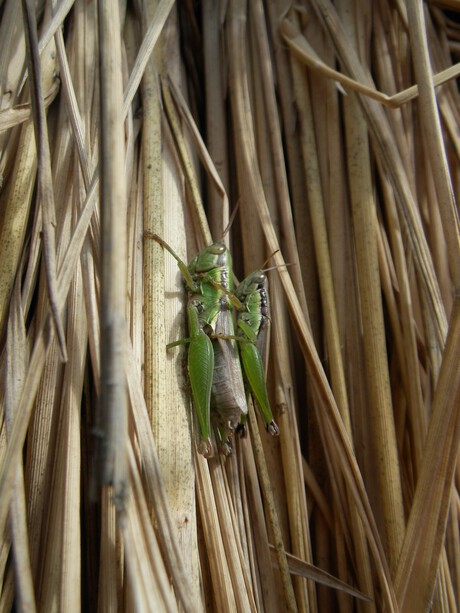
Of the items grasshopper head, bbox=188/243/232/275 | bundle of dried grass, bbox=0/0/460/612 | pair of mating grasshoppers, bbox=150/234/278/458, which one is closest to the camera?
bundle of dried grass, bbox=0/0/460/612

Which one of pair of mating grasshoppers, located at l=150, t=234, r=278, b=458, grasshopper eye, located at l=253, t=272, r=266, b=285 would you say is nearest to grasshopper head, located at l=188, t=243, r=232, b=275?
pair of mating grasshoppers, located at l=150, t=234, r=278, b=458

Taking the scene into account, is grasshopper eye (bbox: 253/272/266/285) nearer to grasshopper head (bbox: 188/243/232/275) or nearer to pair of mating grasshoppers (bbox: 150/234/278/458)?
pair of mating grasshoppers (bbox: 150/234/278/458)

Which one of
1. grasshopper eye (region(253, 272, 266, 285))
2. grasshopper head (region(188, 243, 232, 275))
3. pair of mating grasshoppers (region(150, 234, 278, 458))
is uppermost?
grasshopper head (region(188, 243, 232, 275))

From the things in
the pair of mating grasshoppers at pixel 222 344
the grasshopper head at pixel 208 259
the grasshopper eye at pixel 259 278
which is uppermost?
the grasshopper head at pixel 208 259

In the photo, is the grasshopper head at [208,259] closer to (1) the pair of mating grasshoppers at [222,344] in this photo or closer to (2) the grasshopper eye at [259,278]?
(1) the pair of mating grasshoppers at [222,344]

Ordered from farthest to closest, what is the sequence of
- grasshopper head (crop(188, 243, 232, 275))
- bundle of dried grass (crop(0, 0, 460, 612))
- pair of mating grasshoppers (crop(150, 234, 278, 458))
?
grasshopper head (crop(188, 243, 232, 275)) → pair of mating grasshoppers (crop(150, 234, 278, 458)) → bundle of dried grass (crop(0, 0, 460, 612))

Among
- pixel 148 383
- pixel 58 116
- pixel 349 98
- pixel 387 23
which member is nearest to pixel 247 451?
pixel 148 383

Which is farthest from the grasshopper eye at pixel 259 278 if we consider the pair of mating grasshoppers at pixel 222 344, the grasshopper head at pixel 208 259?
the grasshopper head at pixel 208 259
